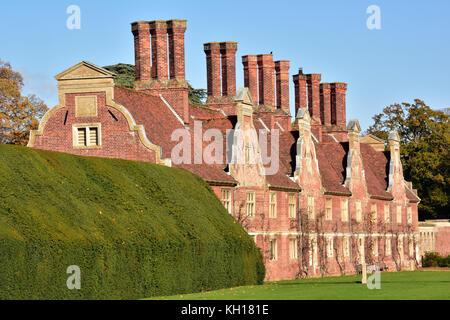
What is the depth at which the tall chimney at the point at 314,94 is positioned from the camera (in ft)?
210

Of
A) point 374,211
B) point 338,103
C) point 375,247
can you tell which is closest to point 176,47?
point 374,211

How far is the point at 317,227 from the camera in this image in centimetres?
5056

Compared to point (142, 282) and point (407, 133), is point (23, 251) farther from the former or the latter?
point (407, 133)

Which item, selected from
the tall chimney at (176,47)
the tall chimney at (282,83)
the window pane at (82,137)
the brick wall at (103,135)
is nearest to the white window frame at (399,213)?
the tall chimney at (282,83)

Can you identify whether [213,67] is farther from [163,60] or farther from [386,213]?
[386,213]

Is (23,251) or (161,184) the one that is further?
(161,184)

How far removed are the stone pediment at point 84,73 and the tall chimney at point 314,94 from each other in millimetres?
26737

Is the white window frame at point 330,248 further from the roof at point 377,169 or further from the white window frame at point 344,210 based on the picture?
the roof at point 377,169

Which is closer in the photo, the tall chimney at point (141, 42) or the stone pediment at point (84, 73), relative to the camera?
the stone pediment at point (84, 73)

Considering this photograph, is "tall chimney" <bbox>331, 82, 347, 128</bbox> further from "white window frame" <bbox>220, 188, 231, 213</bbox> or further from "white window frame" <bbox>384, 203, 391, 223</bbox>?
"white window frame" <bbox>220, 188, 231, 213</bbox>

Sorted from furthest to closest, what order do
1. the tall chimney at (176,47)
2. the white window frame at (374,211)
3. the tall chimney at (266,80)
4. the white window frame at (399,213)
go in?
the white window frame at (399,213), the white window frame at (374,211), the tall chimney at (266,80), the tall chimney at (176,47)
